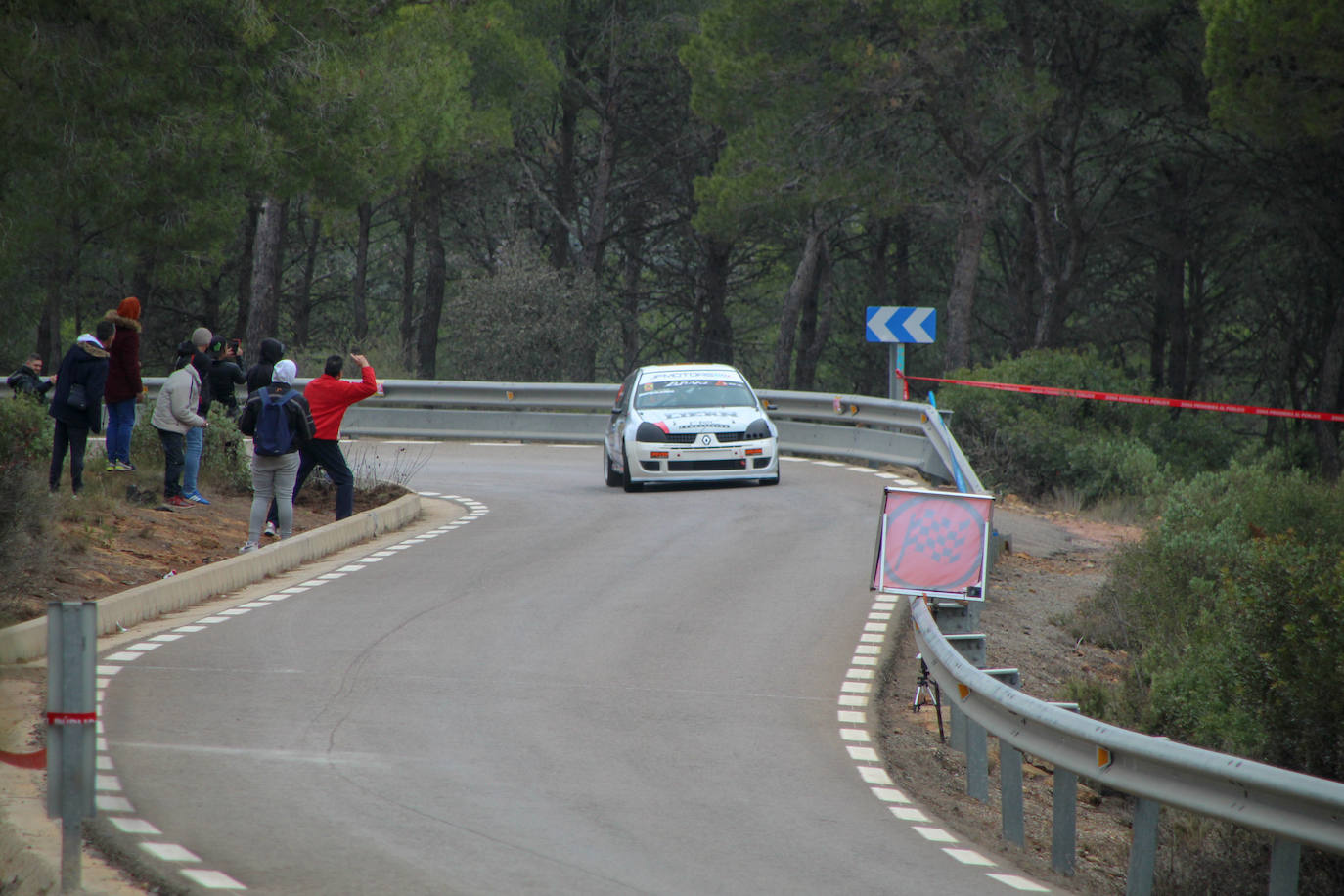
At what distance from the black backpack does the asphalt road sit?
125 cm

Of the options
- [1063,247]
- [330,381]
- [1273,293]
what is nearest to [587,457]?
[330,381]

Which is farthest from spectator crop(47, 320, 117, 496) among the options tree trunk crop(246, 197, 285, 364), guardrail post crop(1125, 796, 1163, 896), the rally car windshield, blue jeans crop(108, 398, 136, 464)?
tree trunk crop(246, 197, 285, 364)

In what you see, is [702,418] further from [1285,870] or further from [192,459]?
[1285,870]

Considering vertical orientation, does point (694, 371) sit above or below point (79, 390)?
above

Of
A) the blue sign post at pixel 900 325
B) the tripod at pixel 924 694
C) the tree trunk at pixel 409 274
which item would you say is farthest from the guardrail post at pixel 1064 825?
the tree trunk at pixel 409 274

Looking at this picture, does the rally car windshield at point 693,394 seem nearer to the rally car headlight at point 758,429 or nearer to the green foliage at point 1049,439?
the rally car headlight at point 758,429

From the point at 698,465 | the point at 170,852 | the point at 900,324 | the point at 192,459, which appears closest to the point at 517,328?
the point at 900,324

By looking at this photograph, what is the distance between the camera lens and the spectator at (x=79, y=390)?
1648 cm

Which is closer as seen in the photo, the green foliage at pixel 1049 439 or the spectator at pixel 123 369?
the spectator at pixel 123 369

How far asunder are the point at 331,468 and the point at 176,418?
1632mm

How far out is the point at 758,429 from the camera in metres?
21.1

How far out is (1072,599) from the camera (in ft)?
48.8

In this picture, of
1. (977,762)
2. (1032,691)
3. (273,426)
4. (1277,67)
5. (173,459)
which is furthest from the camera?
(1277,67)

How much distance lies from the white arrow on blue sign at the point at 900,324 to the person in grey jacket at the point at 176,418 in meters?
9.41
